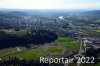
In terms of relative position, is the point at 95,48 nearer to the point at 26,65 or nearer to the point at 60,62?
the point at 60,62

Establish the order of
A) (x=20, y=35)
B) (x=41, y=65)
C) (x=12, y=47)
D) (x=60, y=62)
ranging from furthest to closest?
(x=20, y=35) < (x=12, y=47) < (x=60, y=62) < (x=41, y=65)

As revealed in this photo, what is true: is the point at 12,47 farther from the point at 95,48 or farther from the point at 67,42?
the point at 95,48

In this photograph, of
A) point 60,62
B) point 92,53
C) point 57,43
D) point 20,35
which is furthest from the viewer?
point 20,35

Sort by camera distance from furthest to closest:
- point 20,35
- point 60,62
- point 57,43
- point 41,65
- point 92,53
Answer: point 20,35 → point 57,43 → point 92,53 → point 60,62 → point 41,65

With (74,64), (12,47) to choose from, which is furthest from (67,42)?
(74,64)

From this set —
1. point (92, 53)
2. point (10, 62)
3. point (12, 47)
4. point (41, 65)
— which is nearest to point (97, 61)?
point (92, 53)

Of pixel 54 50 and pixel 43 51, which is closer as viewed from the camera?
pixel 43 51

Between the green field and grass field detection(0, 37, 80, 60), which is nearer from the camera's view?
grass field detection(0, 37, 80, 60)

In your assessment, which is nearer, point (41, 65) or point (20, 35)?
point (41, 65)

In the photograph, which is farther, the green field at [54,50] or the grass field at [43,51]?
the green field at [54,50]

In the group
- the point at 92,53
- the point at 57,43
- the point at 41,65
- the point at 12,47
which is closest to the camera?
the point at 41,65
